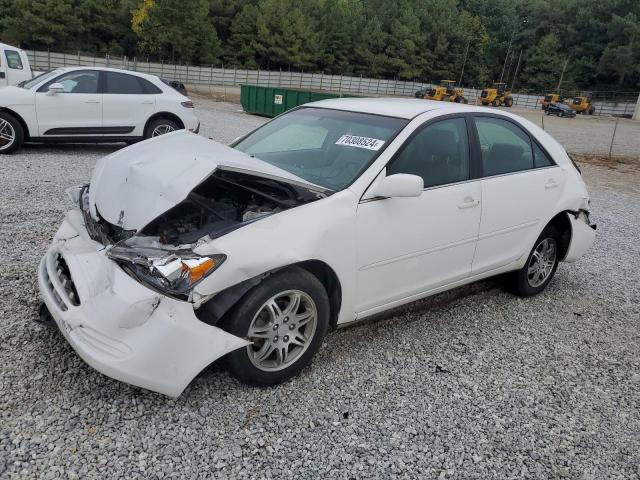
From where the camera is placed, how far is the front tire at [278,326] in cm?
260

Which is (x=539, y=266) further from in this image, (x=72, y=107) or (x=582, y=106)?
(x=582, y=106)

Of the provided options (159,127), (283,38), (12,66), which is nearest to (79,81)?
(159,127)

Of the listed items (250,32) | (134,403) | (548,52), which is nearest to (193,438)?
(134,403)

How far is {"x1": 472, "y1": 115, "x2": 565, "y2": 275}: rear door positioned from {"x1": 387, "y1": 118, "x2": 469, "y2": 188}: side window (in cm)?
20

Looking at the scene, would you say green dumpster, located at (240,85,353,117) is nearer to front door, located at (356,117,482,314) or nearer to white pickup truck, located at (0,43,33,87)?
white pickup truck, located at (0,43,33,87)

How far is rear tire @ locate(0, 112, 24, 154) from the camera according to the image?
8.17 metres

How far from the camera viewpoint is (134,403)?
2619 millimetres

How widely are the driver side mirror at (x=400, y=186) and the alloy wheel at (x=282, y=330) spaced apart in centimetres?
78

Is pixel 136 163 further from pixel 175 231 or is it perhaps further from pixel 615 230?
pixel 615 230

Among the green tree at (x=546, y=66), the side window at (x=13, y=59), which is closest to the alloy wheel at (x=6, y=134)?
the side window at (x=13, y=59)

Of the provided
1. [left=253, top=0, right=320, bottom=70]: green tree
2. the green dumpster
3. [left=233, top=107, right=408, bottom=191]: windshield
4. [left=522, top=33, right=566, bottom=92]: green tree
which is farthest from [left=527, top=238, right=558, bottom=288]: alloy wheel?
[left=522, top=33, right=566, bottom=92]: green tree

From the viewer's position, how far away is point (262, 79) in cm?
5697

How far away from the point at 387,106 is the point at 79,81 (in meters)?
6.88

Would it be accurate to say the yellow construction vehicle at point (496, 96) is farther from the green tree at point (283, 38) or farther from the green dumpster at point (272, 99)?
the green tree at point (283, 38)
